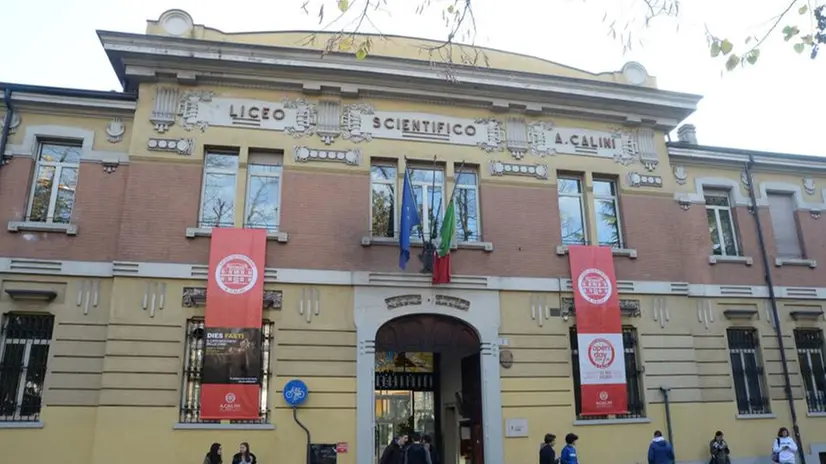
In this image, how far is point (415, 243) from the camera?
48.1ft

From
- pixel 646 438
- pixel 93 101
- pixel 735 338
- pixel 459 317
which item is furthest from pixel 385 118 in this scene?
pixel 735 338

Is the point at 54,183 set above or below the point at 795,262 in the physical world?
above

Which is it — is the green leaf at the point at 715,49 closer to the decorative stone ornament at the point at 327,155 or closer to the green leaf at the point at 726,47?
the green leaf at the point at 726,47

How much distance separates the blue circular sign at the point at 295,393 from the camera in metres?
13.0

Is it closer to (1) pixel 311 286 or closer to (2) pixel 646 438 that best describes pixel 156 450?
(1) pixel 311 286

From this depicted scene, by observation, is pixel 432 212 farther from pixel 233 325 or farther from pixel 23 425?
pixel 23 425

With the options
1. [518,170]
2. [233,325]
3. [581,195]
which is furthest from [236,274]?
[581,195]

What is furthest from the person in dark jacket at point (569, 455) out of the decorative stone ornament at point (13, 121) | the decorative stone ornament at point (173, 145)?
the decorative stone ornament at point (13, 121)

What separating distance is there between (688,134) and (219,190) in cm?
1456

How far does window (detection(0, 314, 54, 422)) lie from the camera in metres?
12.7

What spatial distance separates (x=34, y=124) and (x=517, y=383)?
12.2 m

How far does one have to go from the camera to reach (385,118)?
15.4 m

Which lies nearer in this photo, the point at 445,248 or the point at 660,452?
the point at 660,452

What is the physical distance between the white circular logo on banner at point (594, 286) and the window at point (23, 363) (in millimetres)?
11691
